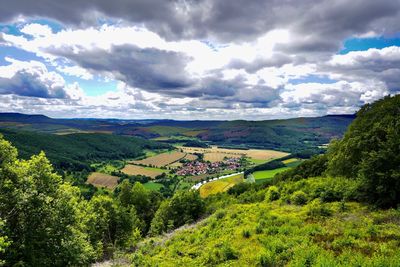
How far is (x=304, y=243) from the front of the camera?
1753cm

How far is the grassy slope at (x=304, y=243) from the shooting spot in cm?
1467

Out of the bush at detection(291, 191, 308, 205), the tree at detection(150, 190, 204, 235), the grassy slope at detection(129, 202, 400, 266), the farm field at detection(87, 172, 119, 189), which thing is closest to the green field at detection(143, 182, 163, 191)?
the farm field at detection(87, 172, 119, 189)

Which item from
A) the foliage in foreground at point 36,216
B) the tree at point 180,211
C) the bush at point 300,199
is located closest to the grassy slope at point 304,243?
the bush at point 300,199

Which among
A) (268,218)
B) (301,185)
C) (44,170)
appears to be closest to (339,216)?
(268,218)

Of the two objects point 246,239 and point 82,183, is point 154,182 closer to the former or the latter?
point 82,183

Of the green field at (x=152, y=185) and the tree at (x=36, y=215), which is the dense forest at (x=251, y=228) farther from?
the green field at (x=152, y=185)

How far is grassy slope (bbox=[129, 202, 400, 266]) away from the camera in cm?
1467

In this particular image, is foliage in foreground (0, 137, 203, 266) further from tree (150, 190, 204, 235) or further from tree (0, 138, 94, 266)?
tree (150, 190, 204, 235)

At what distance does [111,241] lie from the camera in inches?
2056

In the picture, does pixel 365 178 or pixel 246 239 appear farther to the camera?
pixel 365 178

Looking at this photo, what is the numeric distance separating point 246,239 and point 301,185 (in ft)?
87.5

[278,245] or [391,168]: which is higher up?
[391,168]

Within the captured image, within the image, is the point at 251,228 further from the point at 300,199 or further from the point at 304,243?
the point at 300,199

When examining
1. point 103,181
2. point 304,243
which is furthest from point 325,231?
point 103,181
